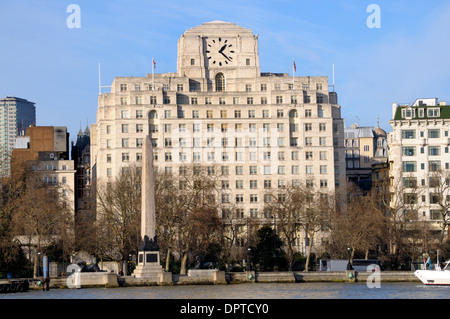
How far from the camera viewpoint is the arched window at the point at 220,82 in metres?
169

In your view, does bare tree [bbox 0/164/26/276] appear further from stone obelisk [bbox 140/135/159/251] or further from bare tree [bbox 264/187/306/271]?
bare tree [bbox 264/187/306/271]

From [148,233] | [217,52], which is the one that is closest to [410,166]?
[217,52]

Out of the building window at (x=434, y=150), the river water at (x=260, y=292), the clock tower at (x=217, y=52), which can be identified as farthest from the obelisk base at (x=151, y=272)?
the clock tower at (x=217, y=52)

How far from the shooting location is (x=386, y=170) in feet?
533

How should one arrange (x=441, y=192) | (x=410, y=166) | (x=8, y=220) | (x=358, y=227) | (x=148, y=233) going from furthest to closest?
(x=410, y=166)
(x=441, y=192)
(x=358, y=227)
(x=8, y=220)
(x=148, y=233)

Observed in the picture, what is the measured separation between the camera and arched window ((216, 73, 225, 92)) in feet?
555

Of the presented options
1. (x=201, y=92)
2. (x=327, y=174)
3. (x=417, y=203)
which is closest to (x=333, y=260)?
(x=417, y=203)

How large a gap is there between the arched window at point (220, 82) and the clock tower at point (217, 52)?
0.68 m

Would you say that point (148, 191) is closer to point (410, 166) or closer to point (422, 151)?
point (410, 166)

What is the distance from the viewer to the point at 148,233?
105 m

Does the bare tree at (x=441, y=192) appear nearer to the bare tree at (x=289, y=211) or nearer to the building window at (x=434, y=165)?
the building window at (x=434, y=165)

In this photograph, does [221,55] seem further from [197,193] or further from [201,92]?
[197,193]

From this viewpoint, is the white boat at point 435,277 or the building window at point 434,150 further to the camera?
the building window at point 434,150

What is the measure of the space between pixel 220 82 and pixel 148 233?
68.0 metres
